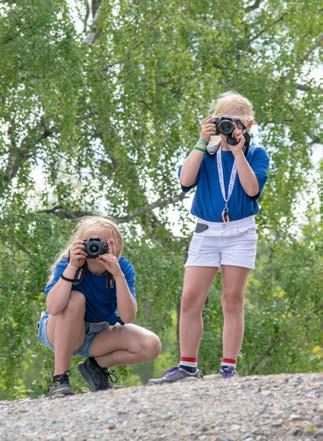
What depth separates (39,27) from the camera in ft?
51.9

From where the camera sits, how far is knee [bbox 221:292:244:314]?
8234 millimetres

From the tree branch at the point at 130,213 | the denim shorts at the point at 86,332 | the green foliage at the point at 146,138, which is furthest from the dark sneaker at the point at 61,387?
the tree branch at the point at 130,213

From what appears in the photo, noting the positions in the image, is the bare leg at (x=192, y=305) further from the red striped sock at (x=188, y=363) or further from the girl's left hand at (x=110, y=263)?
the girl's left hand at (x=110, y=263)

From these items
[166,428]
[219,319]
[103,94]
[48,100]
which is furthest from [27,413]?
[219,319]

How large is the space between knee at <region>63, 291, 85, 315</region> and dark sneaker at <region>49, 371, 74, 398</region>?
394 mm

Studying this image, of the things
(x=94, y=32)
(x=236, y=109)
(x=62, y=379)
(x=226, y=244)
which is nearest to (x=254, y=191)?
(x=226, y=244)

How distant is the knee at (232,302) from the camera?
823 centimetres

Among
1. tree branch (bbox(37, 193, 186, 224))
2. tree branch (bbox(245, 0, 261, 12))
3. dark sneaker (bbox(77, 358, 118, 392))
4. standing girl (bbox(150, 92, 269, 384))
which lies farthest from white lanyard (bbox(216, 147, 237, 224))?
tree branch (bbox(245, 0, 261, 12))

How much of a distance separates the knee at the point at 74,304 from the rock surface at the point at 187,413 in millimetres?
644

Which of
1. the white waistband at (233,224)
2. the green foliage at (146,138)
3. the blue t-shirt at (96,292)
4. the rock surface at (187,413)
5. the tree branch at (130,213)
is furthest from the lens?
the tree branch at (130,213)

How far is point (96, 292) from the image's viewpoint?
8.42m

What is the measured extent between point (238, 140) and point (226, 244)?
62 centimetres

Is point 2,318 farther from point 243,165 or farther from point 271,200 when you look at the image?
point 243,165

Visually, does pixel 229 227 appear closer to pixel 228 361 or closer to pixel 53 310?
pixel 228 361
